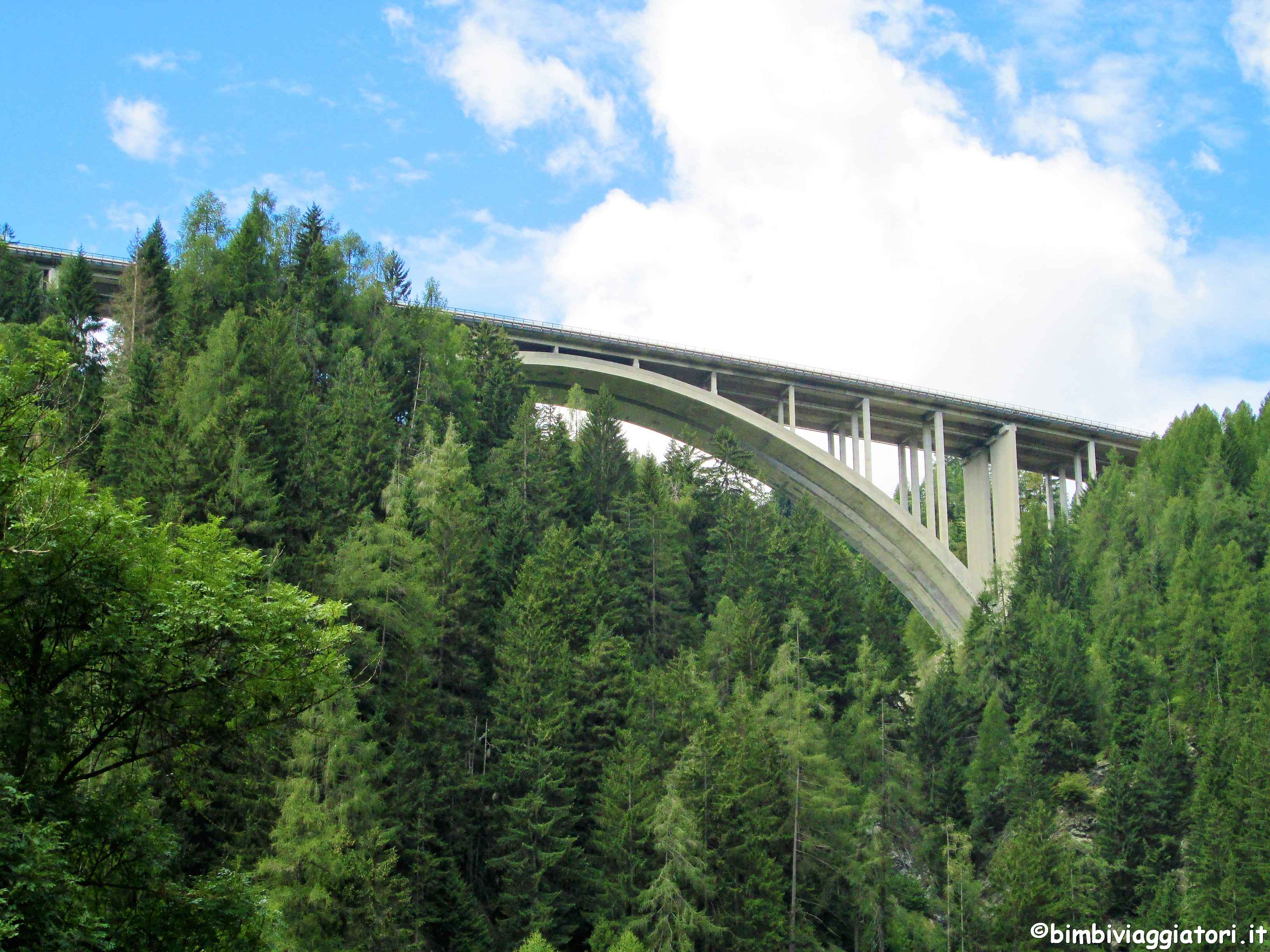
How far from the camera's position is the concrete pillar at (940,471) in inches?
2205

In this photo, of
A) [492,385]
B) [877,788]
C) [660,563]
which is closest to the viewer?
[877,788]


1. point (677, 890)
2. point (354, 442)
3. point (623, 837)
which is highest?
point (354, 442)

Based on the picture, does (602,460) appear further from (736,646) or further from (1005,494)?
(1005,494)

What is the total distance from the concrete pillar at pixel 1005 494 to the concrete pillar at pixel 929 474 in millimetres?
3150

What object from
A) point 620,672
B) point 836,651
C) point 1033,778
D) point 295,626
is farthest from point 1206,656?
point 295,626

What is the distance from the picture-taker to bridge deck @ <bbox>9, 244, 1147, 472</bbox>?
54.4 metres

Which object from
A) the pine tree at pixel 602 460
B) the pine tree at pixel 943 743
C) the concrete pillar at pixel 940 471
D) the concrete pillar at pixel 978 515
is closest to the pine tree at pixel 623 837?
the pine tree at pixel 943 743

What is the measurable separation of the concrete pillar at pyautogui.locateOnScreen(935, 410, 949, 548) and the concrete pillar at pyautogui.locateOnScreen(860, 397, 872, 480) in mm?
3445

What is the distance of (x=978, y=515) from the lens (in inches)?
2375

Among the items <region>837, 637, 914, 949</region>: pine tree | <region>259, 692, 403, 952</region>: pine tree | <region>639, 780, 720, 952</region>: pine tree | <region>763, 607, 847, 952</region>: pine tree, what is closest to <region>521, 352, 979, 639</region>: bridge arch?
<region>837, 637, 914, 949</region>: pine tree

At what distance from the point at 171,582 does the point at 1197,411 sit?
66.0 meters

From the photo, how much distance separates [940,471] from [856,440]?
19.5ft

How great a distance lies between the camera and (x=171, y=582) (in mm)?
12477

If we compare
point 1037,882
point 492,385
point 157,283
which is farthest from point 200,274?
point 1037,882
